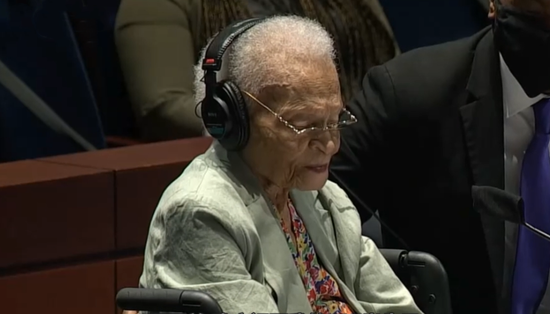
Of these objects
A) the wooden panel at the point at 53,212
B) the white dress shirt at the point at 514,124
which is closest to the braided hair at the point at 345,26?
the wooden panel at the point at 53,212

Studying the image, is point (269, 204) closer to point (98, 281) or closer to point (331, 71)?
point (331, 71)

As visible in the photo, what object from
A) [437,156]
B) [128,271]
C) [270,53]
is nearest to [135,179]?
[128,271]

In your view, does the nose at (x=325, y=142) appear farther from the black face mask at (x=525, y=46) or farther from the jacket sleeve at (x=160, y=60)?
the jacket sleeve at (x=160, y=60)

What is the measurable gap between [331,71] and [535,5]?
0.53m

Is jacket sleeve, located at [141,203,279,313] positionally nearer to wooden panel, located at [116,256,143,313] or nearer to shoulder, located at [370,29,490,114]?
shoulder, located at [370,29,490,114]

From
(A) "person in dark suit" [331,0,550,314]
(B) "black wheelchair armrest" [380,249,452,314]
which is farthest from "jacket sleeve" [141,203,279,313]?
(A) "person in dark suit" [331,0,550,314]

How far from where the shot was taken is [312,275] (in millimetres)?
1686

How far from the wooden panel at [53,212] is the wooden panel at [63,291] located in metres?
0.03

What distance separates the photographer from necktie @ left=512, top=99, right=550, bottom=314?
1987 mm

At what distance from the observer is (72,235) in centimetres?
228

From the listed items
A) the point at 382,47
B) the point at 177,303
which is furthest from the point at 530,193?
the point at 382,47

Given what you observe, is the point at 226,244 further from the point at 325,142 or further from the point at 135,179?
the point at 135,179

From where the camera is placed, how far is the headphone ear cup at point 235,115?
1.56 metres

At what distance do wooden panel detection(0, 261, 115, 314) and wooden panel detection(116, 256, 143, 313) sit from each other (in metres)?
0.01
